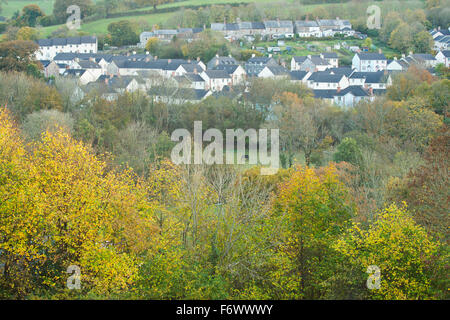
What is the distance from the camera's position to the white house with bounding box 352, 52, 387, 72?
76.1m

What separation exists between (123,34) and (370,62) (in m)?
41.0

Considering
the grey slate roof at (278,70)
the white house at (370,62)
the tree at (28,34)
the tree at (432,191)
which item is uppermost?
the tree at (432,191)

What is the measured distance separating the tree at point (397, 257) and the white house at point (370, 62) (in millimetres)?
63334

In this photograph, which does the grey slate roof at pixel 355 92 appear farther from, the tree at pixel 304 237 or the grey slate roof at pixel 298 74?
the tree at pixel 304 237

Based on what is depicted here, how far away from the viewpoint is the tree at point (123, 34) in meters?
93.2

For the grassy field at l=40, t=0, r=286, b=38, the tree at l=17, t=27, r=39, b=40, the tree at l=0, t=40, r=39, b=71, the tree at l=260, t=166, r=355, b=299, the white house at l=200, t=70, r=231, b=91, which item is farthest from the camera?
the grassy field at l=40, t=0, r=286, b=38

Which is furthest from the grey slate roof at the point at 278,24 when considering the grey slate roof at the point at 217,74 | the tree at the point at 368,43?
the grey slate roof at the point at 217,74

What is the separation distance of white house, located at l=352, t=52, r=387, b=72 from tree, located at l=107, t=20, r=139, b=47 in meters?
37.7

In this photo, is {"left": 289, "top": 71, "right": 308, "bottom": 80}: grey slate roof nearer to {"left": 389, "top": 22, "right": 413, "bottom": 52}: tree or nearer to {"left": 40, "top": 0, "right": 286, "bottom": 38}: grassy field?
{"left": 389, "top": 22, "right": 413, "bottom": 52}: tree

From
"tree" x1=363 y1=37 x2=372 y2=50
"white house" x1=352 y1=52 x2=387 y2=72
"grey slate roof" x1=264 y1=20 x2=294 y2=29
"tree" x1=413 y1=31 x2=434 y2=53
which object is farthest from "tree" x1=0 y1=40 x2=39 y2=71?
"tree" x1=413 y1=31 x2=434 y2=53

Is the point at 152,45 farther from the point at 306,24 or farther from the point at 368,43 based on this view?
the point at 368,43

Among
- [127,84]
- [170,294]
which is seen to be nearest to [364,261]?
[170,294]

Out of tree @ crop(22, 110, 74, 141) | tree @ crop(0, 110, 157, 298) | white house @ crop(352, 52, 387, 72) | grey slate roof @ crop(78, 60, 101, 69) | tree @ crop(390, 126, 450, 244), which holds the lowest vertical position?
white house @ crop(352, 52, 387, 72)

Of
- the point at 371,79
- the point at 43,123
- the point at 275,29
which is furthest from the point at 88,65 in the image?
the point at 43,123
